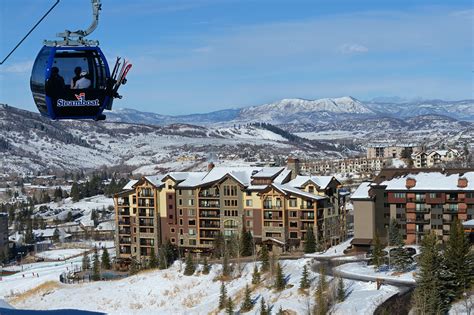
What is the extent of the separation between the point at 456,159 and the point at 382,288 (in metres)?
92.7

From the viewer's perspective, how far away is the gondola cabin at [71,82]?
1047 cm

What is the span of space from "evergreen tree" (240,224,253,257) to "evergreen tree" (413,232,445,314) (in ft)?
62.7

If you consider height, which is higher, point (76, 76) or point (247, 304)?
point (76, 76)

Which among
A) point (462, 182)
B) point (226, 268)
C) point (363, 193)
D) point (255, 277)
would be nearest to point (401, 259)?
point (255, 277)

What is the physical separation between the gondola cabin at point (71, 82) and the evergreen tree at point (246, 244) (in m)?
40.9

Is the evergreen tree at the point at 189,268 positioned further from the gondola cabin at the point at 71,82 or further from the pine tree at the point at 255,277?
the gondola cabin at the point at 71,82

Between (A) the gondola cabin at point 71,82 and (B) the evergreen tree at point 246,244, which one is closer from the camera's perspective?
(A) the gondola cabin at point 71,82

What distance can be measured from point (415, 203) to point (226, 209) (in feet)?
47.2

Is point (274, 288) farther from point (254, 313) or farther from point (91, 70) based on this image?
point (91, 70)

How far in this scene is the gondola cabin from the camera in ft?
34.3

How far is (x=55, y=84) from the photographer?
10.7 metres

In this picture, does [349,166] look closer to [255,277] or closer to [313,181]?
[313,181]

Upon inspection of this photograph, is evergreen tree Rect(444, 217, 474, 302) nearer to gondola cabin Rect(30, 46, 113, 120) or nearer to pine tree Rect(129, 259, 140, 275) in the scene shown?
pine tree Rect(129, 259, 140, 275)

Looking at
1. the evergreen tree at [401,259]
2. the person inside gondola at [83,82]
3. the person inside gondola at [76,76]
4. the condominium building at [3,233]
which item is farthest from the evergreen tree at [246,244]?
the person inside gondola at [76,76]
